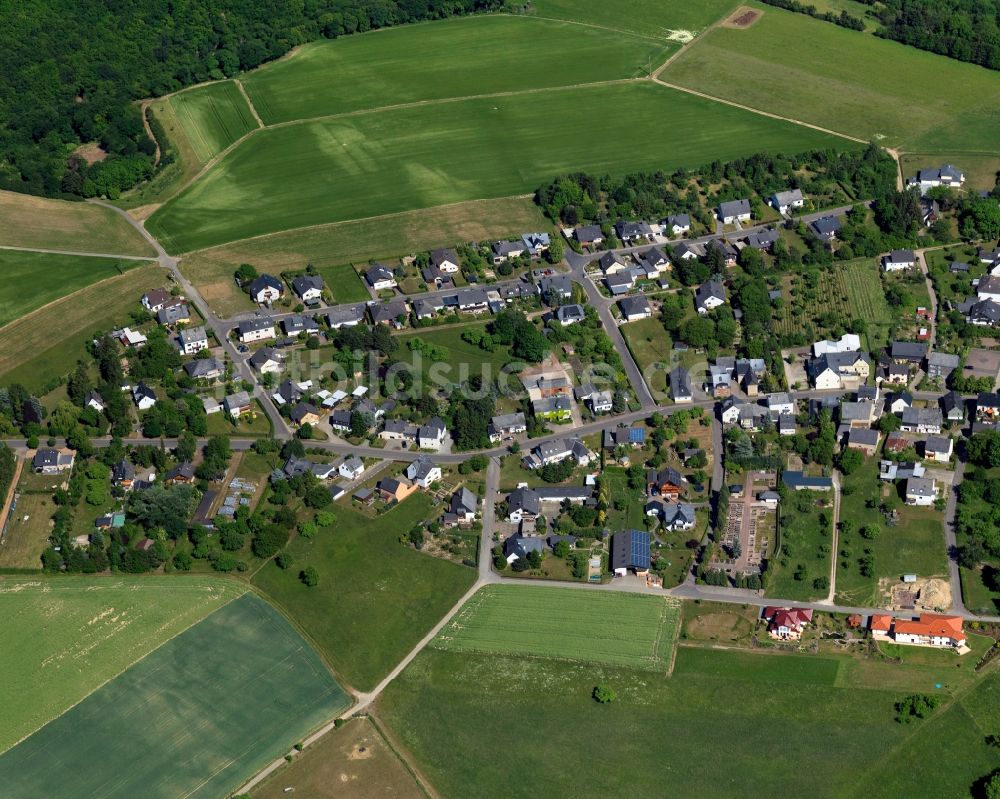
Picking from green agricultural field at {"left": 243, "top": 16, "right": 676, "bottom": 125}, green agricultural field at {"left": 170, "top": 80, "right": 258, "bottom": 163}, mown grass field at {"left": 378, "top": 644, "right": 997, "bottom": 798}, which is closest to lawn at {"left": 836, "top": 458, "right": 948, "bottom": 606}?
mown grass field at {"left": 378, "top": 644, "right": 997, "bottom": 798}

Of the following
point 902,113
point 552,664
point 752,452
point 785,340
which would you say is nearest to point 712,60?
point 902,113

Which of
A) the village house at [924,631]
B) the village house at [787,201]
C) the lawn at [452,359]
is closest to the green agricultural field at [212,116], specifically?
the lawn at [452,359]

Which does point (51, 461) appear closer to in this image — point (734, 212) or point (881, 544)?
point (881, 544)

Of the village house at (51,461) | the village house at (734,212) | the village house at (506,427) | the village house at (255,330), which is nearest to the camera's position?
the village house at (51,461)

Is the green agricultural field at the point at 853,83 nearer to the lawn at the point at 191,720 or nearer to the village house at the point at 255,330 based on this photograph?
the village house at the point at 255,330

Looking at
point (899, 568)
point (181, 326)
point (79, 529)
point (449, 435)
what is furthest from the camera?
point (181, 326)

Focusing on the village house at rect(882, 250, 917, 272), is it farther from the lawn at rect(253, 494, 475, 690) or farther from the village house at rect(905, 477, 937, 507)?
the lawn at rect(253, 494, 475, 690)

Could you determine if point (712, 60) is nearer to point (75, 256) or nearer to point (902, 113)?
point (902, 113)
